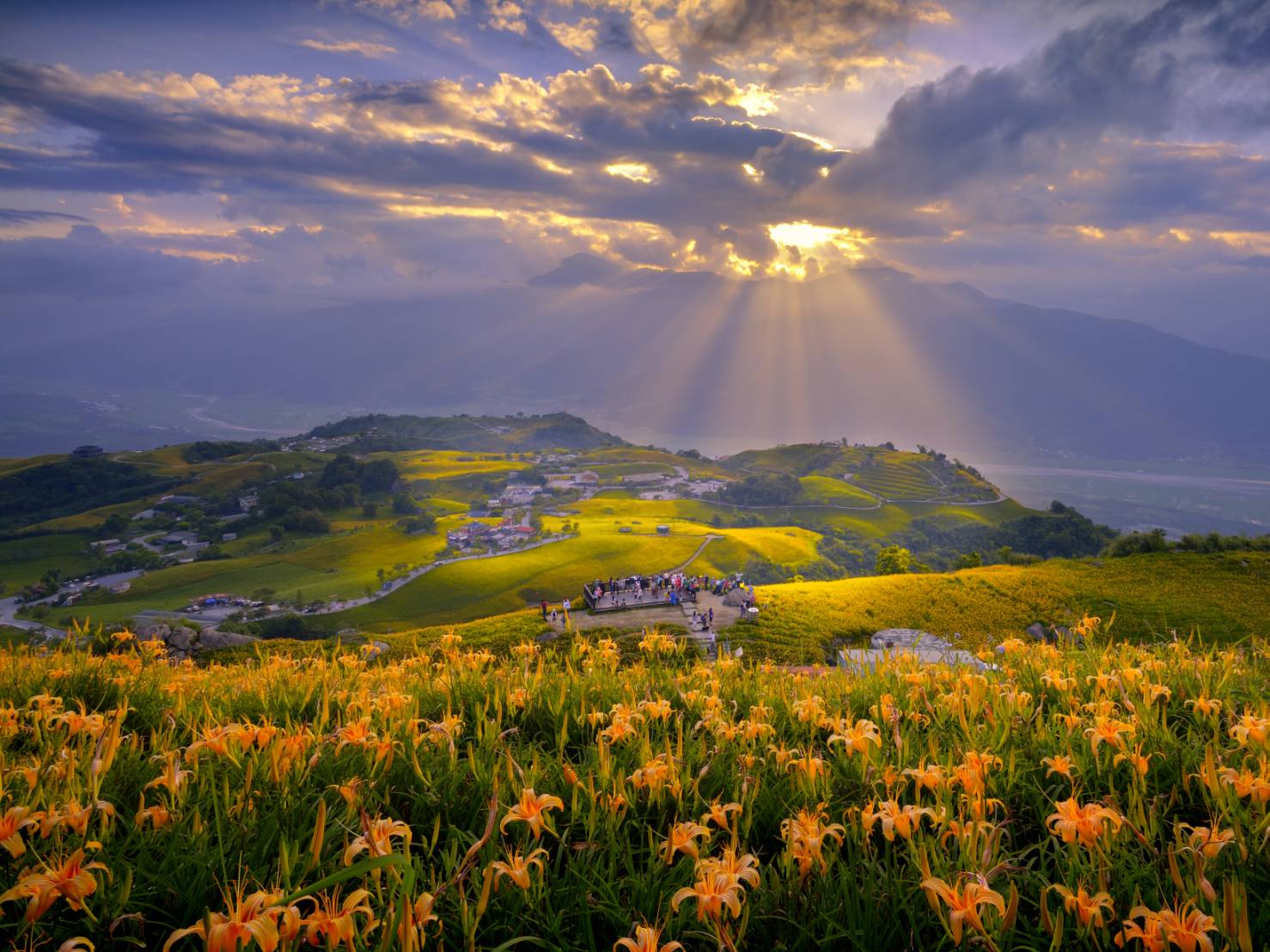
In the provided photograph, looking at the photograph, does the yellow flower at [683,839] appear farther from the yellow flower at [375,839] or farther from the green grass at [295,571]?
the green grass at [295,571]

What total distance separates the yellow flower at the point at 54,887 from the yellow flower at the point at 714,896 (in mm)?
1518

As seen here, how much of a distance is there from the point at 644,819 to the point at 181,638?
3419 centimetres

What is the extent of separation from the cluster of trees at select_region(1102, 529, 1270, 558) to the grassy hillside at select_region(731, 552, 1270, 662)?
8.21ft

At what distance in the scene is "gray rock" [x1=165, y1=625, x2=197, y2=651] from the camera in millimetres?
27667

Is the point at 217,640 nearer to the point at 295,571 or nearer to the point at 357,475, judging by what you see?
the point at 295,571

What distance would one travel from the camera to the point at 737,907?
1.56 meters

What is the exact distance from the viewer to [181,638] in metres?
28.5

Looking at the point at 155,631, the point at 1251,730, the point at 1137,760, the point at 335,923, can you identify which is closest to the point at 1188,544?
the point at 1251,730

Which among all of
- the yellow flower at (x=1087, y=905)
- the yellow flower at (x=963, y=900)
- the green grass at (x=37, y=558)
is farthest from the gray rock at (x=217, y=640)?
the green grass at (x=37, y=558)

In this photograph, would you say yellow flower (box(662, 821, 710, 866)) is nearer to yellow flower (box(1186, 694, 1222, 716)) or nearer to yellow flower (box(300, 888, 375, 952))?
yellow flower (box(300, 888, 375, 952))

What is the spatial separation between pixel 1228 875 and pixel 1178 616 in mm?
32750

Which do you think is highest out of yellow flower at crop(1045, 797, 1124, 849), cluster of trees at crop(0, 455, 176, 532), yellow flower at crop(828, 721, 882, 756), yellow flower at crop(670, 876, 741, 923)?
yellow flower at crop(670, 876, 741, 923)

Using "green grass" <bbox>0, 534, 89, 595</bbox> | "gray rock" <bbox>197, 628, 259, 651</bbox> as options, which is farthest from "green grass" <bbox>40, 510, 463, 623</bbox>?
"gray rock" <bbox>197, 628, 259, 651</bbox>

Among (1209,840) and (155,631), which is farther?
(155,631)
